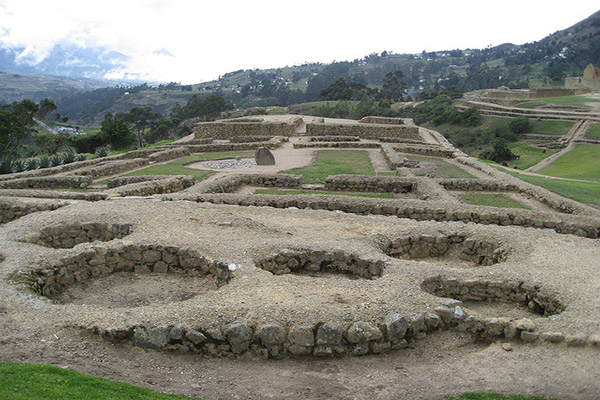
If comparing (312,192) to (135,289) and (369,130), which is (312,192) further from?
(369,130)

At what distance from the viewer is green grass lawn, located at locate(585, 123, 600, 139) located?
44669mm

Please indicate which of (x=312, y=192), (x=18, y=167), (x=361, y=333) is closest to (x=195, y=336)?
(x=361, y=333)

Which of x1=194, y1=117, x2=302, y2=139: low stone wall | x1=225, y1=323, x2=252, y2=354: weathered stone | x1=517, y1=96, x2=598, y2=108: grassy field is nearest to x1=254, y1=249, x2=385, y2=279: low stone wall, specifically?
x1=225, y1=323, x2=252, y2=354: weathered stone

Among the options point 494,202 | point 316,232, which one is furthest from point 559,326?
point 494,202

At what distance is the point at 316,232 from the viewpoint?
9688 millimetres

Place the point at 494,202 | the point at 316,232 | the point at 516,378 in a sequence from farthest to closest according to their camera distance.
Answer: the point at 494,202, the point at 316,232, the point at 516,378

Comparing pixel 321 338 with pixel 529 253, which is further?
pixel 529 253

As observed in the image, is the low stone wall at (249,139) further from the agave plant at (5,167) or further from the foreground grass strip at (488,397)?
the foreground grass strip at (488,397)

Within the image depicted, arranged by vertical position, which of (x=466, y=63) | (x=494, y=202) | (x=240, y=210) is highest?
(x=466, y=63)

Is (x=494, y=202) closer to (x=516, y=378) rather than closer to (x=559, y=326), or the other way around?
(x=559, y=326)

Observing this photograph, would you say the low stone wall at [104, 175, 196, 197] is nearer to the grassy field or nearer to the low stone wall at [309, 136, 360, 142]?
the low stone wall at [309, 136, 360, 142]

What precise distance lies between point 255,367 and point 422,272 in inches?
131

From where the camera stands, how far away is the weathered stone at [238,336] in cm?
569

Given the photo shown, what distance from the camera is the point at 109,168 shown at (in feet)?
66.5
